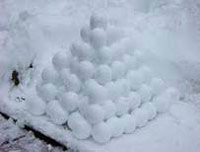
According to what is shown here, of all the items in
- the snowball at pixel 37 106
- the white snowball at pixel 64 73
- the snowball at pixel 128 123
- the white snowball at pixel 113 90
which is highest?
the white snowball at pixel 64 73

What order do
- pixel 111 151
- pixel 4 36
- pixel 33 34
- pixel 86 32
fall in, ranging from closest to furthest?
pixel 111 151
pixel 86 32
pixel 33 34
pixel 4 36

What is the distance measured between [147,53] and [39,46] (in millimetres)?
705

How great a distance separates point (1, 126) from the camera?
6.82 ft

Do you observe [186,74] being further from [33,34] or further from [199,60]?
[33,34]

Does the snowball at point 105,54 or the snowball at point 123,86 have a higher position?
the snowball at point 105,54

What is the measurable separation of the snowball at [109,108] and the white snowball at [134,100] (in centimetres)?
12

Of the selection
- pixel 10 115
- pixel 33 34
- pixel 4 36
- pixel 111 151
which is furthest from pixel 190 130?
pixel 4 36

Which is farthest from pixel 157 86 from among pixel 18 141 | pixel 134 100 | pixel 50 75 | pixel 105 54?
pixel 18 141

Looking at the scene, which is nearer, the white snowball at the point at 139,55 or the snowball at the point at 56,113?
the snowball at the point at 56,113

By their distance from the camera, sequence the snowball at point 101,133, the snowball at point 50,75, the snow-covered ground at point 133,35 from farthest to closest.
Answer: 1. the snow-covered ground at point 133,35
2. the snowball at point 50,75
3. the snowball at point 101,133

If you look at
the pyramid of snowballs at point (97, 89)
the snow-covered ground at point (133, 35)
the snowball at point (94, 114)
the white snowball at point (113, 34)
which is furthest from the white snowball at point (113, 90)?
the snow-covered ground at point (133, 35)

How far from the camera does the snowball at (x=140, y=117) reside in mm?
2037

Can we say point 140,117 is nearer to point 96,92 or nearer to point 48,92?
point 96,92

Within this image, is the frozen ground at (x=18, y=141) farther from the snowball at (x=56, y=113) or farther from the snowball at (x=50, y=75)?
the snowball at (x=50, y=75)
